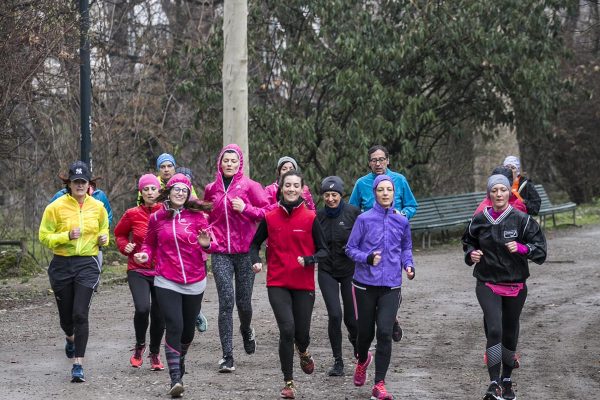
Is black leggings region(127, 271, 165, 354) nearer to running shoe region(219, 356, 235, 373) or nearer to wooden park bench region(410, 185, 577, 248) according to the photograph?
running shoe region(219, 356, 235, 373)

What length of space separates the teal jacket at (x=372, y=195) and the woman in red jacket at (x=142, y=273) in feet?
6.18

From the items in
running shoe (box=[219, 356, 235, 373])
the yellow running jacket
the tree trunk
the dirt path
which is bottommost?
the dirt path

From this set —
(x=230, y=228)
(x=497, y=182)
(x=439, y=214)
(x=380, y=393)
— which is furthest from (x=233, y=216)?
(x=439, y=214)

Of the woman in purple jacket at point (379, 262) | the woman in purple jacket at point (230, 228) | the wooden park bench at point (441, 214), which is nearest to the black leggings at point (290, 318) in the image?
the woman in purple jacket at point (379, 262)

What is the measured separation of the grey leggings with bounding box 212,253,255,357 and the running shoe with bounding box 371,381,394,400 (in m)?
1.73

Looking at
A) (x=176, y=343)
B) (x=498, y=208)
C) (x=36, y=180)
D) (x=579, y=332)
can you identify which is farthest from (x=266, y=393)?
(x=36, y=180)

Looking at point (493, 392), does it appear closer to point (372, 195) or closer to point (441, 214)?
point (372, 195)

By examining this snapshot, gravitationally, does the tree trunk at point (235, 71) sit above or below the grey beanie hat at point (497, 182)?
above

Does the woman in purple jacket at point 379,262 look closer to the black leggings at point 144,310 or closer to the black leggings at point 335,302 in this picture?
the black leggings at point 335,302

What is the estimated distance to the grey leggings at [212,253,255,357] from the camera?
1056 centimetres

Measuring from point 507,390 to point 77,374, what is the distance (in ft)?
11.3

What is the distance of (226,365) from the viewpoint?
34.3ft

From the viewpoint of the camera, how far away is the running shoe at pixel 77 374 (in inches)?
396

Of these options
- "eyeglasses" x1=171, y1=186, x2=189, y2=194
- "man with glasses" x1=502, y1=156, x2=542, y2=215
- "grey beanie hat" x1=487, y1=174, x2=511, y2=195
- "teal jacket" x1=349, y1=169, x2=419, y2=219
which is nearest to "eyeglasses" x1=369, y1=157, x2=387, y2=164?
"teal jacket" x1=349, y1=169, x2=419, y2=219
